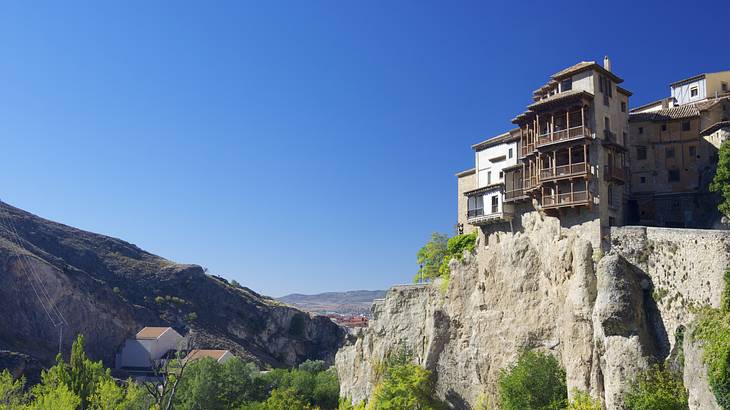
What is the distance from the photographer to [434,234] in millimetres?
75750

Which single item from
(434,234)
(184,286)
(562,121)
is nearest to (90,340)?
(184,286)

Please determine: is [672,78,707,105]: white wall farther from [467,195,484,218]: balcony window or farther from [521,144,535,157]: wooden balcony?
[467,195,484,218]: balcony window

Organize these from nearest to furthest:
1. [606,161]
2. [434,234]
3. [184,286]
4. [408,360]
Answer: [606,161]
[408,360]
[434,234]
[184,286]

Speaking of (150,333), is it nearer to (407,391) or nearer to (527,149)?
(407,391)

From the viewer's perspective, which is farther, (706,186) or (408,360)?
(408,360)

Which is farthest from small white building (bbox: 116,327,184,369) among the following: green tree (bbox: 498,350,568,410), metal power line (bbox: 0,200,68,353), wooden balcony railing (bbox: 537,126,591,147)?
wooden balcony railing (bbox: 537,126,591,147)

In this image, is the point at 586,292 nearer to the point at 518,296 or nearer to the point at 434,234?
the point at 518,296

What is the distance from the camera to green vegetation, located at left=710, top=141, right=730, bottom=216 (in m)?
44.3

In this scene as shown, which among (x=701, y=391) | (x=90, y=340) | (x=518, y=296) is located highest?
(x=518, y=296)

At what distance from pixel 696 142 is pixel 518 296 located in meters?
19.9

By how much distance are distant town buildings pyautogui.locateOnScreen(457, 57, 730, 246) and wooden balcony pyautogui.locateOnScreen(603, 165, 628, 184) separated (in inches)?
3.3

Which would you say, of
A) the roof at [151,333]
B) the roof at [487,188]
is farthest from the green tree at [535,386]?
the roof at [151,333]

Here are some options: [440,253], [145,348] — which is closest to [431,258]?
[440,253]

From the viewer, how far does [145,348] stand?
370 ft
